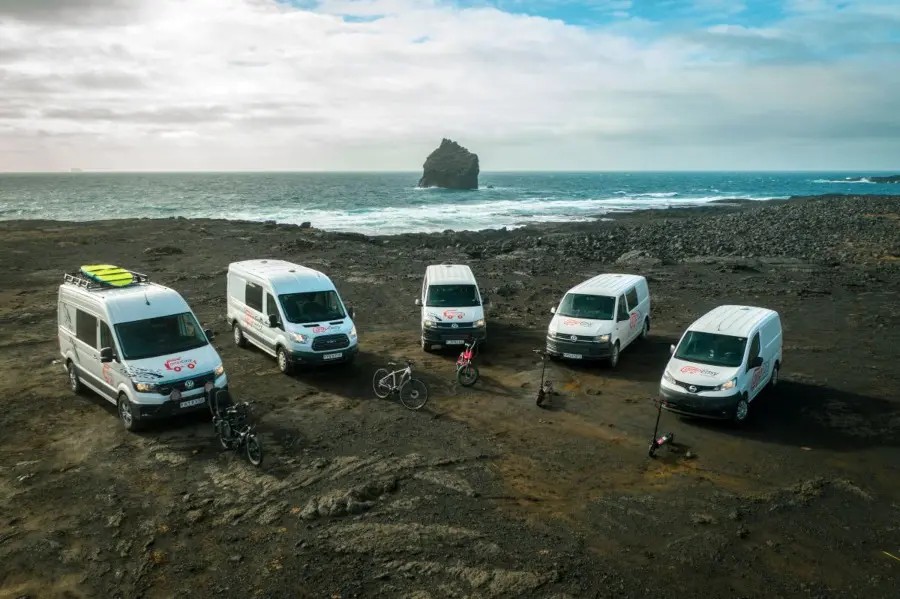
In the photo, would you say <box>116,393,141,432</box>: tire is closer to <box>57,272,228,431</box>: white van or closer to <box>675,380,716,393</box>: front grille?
<box>57,272,228,431</box>: white van

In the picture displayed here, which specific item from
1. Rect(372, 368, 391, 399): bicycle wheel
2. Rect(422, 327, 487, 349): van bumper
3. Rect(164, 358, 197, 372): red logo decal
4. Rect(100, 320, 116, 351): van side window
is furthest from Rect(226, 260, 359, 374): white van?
Rect(100, 320, 116, 351): van side window

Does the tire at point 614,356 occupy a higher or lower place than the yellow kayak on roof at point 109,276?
lower

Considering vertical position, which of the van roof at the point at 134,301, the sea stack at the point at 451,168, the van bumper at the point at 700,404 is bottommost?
the van bumper at the point at 700,404

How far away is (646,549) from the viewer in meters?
8.55

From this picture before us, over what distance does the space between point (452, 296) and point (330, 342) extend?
4.58 meters

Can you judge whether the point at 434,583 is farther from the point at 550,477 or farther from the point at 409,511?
the point at 550,477

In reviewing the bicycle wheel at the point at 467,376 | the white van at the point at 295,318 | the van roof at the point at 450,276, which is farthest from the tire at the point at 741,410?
the white van at the point at 295,318

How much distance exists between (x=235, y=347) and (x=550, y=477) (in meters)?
11.9

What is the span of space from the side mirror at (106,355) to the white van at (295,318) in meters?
4.41

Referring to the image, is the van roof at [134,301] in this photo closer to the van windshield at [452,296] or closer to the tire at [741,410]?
the van windshield at [452,296]

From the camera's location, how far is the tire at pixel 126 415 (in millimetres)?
12180

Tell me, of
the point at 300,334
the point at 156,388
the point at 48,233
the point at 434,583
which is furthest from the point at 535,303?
the point at 48,233

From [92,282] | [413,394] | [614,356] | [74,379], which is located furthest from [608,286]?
[74,379]

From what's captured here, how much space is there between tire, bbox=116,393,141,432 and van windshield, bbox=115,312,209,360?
0.92m
